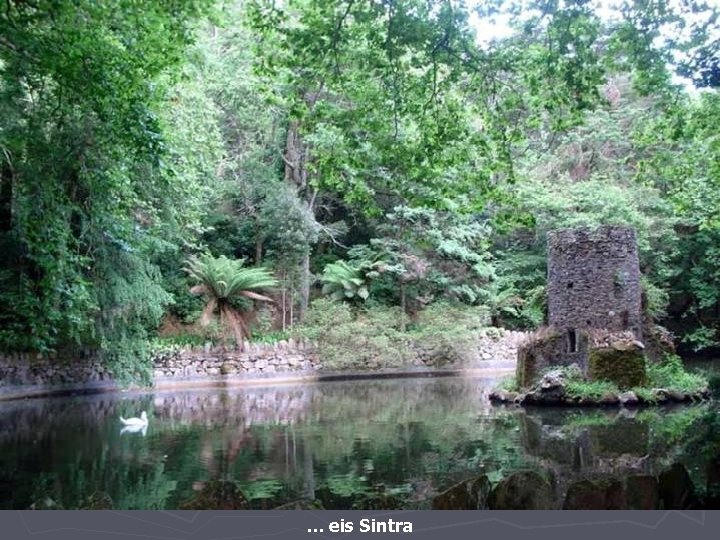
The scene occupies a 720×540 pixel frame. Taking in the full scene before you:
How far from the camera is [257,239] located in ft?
84.8

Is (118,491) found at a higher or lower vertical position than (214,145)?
lower

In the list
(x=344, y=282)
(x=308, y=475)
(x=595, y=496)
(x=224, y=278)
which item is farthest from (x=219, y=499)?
(x=344, y=282)

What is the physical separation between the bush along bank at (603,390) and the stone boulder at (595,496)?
36.8 feet

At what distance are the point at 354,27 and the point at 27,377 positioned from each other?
1290cm

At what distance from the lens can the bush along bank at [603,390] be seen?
14.1m

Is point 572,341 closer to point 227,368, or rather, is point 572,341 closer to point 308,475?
point 227,368

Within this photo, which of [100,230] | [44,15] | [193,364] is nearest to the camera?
[44,15]

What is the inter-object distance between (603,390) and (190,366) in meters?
11.7

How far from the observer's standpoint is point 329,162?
8.06 m

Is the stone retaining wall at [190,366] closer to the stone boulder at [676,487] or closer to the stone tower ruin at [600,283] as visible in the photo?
the stone tower ruin at [600,283]

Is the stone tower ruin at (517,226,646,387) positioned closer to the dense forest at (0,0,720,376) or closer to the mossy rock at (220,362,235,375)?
the dense forest at (0,0,720,376)
